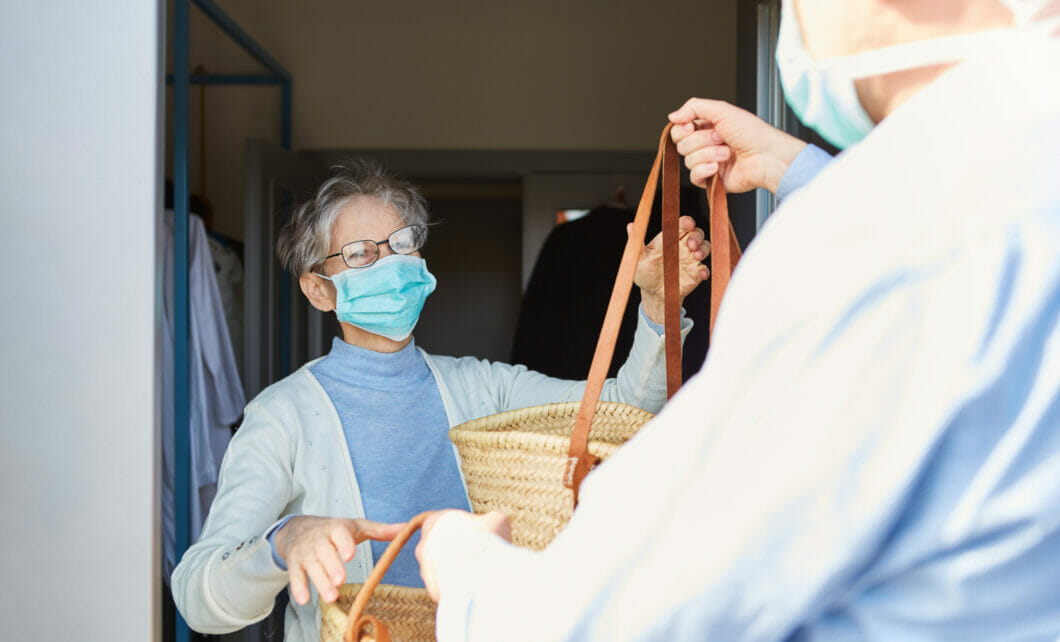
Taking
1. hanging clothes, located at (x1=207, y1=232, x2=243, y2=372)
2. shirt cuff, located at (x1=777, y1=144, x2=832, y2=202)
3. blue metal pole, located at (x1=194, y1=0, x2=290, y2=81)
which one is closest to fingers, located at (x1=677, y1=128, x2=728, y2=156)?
shirt cuff, located at (x1=777, y1=144, x2=832, y2=202)

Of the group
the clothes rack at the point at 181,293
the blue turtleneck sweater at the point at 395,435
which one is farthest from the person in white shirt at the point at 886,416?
the clothes rack at the point at 181,293

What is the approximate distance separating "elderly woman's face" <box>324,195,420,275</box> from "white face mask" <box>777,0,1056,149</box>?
→ 0.99m

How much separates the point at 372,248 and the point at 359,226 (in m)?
0.04

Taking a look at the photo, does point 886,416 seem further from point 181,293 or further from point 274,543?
point 181,293

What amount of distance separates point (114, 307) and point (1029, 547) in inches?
54.7

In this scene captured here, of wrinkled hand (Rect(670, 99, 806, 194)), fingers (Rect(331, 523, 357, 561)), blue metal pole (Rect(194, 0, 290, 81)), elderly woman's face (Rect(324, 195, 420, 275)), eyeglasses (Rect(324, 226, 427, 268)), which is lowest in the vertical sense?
fingers (Rect(331, 523, 357, 561))

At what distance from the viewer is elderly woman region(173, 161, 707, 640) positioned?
1.18 metres

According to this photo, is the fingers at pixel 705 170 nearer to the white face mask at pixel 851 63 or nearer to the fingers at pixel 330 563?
the white face mask at pixel 851 63

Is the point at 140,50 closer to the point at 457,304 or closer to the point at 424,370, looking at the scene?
the point at 424,370

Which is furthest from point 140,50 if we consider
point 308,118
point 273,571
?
point 308,118

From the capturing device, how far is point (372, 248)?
1548 mm

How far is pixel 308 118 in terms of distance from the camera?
146 inches

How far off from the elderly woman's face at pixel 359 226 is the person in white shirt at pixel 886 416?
3.55ft

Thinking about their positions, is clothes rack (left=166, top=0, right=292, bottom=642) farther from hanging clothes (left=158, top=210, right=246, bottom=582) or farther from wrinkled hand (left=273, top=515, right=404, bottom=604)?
wrinkled hand (left=273, top=515, right=404, bottom=604)
